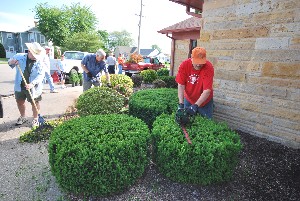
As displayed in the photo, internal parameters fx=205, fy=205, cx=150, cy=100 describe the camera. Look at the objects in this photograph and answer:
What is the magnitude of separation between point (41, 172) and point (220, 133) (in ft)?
9.28

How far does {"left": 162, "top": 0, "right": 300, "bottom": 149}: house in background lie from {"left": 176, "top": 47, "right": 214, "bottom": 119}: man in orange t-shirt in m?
1.26

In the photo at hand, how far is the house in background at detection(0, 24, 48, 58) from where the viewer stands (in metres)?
54.3

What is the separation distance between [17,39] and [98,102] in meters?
65.4

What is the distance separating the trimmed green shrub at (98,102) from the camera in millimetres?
4977

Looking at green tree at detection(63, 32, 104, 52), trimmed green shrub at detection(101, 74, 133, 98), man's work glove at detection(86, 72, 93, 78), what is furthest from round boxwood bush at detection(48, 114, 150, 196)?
green tree at detection(63, 32, 104, 52)

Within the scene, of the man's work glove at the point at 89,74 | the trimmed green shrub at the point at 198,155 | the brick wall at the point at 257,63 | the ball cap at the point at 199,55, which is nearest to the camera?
the trimmed green shrub at the point at 198,155

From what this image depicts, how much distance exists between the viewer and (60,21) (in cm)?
4478

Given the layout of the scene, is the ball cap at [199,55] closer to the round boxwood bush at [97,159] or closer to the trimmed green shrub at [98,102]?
the round boxwood bush at [97,159]

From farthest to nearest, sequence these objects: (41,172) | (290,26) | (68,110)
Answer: (68,110)
(290,26)
(41,172)

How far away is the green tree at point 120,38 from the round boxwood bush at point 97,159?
9540 centimetres

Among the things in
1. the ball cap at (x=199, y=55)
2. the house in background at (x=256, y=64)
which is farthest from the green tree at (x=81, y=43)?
the ball cap at (x=199, y=55)

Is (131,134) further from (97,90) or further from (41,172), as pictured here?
(97,90)

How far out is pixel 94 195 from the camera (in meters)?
2.58

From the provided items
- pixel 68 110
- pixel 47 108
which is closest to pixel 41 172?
pixel 68 110
